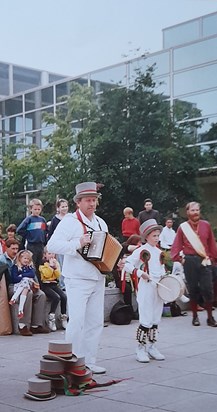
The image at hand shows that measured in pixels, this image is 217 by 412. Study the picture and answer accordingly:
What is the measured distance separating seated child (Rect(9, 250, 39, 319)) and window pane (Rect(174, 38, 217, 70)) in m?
18.6

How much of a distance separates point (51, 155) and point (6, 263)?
16.4m

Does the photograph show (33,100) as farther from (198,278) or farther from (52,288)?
(198,278)

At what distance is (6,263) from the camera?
10336 millimetres

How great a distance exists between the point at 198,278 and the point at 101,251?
418 cm

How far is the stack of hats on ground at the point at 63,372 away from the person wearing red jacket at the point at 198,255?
4.33 metres

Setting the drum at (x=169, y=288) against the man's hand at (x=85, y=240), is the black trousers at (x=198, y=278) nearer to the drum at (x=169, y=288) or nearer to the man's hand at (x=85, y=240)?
the drum at (x=169, y=288)

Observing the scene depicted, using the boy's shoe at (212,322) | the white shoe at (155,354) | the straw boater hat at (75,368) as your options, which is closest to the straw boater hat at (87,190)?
the straw boater hat at (75,368)

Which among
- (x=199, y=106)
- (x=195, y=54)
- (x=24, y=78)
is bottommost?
(x=199, y=106)

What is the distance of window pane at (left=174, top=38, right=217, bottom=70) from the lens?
26.7 meters

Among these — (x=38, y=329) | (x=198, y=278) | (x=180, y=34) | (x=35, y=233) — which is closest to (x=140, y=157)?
(x=180, y=34)

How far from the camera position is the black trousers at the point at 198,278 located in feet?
33.8

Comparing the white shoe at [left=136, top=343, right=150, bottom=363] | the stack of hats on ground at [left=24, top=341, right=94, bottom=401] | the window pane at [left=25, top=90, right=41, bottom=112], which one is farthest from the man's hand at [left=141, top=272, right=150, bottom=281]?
the window pane at [left=25, top=90, right=41, bottom=112]

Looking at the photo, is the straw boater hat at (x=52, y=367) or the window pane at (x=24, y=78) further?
the window pane at (x=24, y=78)

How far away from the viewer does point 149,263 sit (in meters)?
7.92
